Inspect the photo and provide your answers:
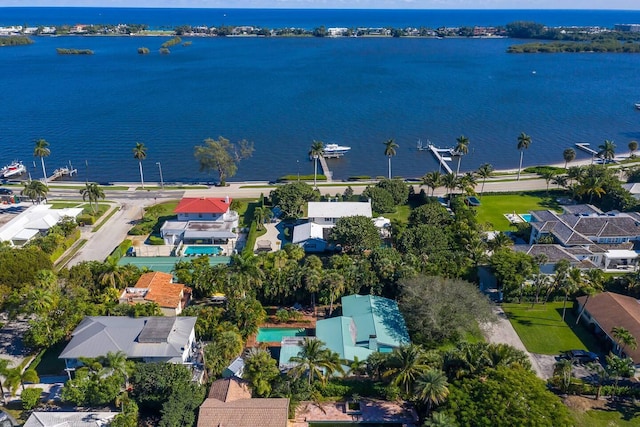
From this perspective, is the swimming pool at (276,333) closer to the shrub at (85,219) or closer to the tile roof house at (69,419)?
the tile roof house at (69,419)

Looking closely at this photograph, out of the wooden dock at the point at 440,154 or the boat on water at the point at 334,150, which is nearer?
the wooden dock at the point at 440,154

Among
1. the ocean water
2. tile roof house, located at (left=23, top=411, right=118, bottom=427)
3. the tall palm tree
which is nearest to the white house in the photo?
the ocean water

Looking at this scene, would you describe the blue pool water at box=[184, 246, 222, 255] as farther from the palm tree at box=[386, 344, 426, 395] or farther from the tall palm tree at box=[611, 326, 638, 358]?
the tall palm tree at box=[611, 326, 638, 358]

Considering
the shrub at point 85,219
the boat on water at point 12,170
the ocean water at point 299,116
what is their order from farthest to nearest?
the ocean water at point 299,116, the boat on water at point 12,170, the shrub at point 85,219

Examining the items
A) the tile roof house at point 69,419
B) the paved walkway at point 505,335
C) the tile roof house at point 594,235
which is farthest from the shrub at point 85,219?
the tile roof house at point 594,235

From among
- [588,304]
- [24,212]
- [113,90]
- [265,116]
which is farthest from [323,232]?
[113,90]
